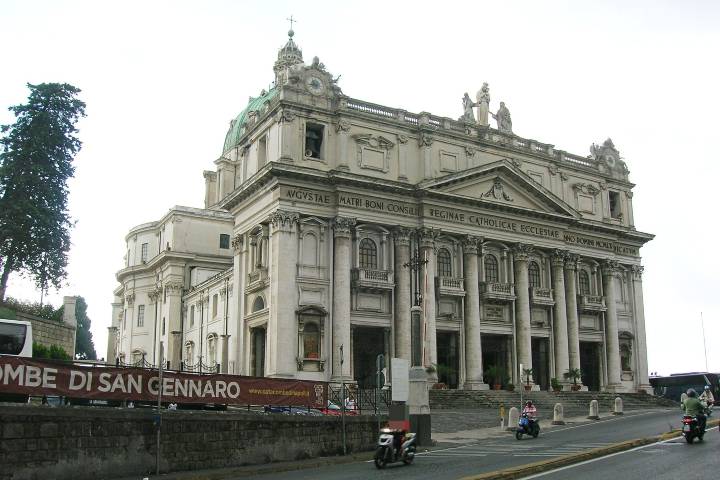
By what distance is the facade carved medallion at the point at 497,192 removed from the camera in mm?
52969

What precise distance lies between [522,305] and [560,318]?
12.1 feet

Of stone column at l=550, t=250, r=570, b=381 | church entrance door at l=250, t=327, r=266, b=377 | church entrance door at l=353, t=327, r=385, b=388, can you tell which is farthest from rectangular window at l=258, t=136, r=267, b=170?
stone column at l=550, t=250, r=570, b=381

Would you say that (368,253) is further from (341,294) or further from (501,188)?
(501,188)

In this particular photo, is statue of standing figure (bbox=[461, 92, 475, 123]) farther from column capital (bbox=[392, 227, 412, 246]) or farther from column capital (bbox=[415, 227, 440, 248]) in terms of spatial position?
column capital (bbox=[392, 227, 412, 246])

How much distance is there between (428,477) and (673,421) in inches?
855

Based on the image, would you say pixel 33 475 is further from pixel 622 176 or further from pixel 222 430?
pixel 622 176

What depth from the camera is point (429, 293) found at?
49.0 m

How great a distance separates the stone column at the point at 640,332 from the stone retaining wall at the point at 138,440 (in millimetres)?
40922

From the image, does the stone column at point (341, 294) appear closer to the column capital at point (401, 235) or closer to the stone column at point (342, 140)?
the column capital at point (401, 235)

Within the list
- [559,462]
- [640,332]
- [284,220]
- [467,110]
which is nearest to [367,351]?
[284,220]

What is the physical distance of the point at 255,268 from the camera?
161 feet

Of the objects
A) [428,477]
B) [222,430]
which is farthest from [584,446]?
[222,430]

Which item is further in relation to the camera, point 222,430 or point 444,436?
point 444,436

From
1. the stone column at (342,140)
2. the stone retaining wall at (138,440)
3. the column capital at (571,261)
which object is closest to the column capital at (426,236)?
the stone column at (342,140)
